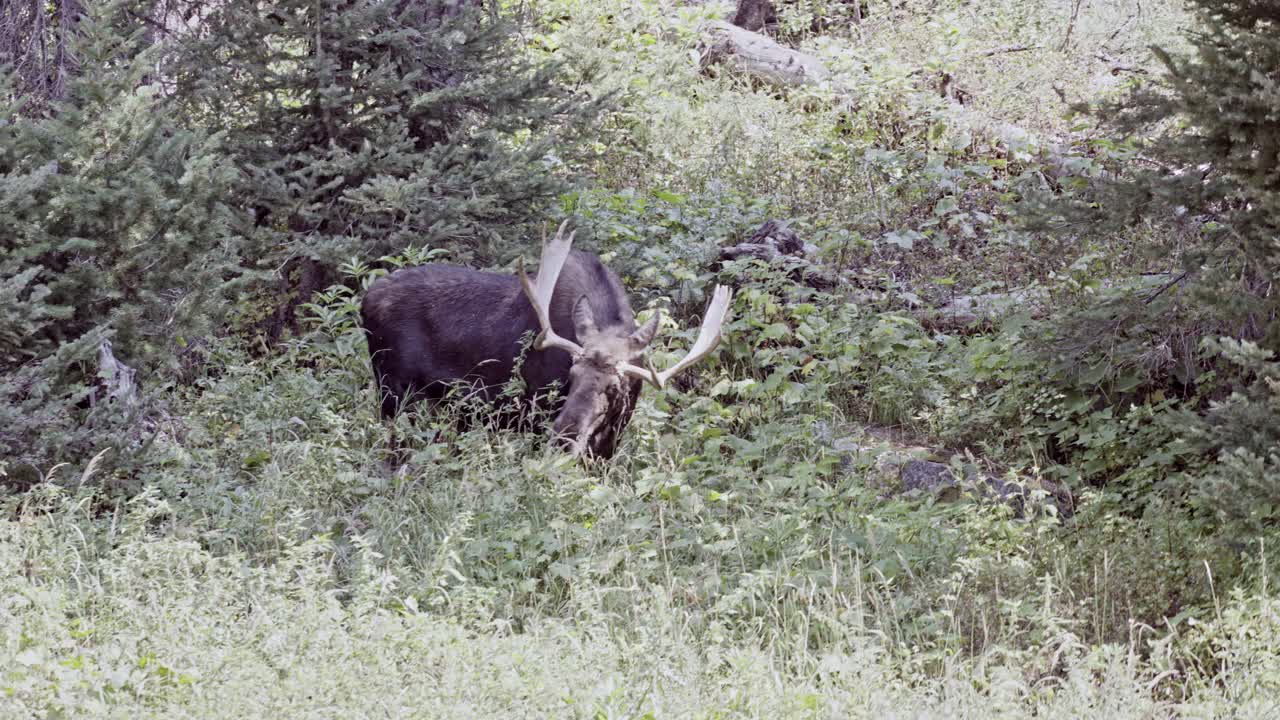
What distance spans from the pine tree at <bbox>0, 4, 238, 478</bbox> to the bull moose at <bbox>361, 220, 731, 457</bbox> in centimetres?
134

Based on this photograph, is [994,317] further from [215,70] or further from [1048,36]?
[1048,36]

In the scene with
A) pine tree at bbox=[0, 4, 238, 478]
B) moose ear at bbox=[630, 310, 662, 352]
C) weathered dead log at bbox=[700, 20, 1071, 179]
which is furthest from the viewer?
weathered dead log at bbox=[700, 20, 1071, 179]

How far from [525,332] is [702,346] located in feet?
3.69

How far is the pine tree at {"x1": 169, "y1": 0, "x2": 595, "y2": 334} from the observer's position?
951cm

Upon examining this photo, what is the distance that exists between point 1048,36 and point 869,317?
7.36 meters

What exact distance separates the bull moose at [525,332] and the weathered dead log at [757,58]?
292 inches

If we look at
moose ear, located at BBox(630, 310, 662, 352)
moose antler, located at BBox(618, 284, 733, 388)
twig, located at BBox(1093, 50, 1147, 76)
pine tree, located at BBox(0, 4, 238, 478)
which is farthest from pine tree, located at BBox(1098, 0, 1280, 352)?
twig, located at BBox(1093, 50, 1147, 76)

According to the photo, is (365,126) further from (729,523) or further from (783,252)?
(729,523)

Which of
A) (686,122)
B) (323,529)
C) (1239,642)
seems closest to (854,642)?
(1239,642)

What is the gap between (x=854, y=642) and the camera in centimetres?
479

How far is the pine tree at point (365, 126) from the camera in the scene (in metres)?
9.51

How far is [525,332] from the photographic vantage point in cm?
789

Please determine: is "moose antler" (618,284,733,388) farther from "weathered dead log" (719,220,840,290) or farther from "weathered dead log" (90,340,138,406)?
"weathered dead log" (90,340,138,406)

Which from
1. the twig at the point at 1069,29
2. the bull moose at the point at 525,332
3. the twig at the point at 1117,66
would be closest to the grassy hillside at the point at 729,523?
the bull moose at the point at 525,332
